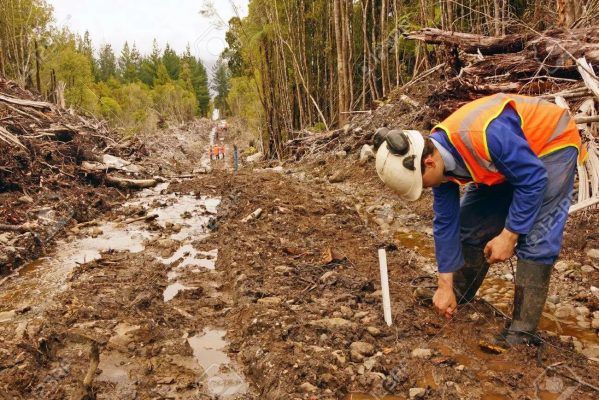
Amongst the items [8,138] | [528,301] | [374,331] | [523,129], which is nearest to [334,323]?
[374,331]

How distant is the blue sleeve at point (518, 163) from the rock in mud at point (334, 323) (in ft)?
3.90

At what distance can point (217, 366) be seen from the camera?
2.82 metres

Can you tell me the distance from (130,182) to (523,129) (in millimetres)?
8043

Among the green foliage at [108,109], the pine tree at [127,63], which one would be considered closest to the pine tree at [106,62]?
the pine tree at [127,63]

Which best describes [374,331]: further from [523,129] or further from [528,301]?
[523,129]

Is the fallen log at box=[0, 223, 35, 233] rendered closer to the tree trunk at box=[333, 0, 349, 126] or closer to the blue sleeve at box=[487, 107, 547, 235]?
the blue sleeve at box=[487, 107, 547, 235]

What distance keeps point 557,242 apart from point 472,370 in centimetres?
81

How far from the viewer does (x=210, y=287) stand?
4.10 meters

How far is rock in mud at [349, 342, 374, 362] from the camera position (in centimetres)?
261

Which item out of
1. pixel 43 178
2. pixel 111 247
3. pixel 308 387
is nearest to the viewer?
pixel 308 387

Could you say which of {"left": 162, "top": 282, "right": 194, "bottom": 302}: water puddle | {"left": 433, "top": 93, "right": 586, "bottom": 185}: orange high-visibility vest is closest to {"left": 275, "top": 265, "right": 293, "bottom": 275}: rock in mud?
{"left": 162, "top": 282, "right": 194, "bottom": 302}: water puddle

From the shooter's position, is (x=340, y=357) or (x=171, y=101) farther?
(x=171, y=101)

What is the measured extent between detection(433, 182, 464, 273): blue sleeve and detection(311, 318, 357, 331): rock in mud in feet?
2.17

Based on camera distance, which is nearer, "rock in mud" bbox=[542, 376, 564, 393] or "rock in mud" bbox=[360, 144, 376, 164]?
"rock in mud" bbox=[542, 376, 564, 393]
